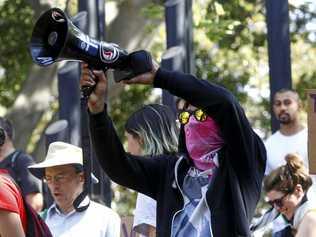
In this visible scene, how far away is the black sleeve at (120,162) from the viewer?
5270mm

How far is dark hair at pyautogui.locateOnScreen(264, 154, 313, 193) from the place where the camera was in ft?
23.0

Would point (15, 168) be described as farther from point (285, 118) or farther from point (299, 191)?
point (299, 191)

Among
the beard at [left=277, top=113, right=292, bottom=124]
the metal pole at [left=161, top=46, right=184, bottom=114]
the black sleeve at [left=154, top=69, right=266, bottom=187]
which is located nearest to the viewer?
the black sleeve at [left=154, top=69, right=266, bottom=187]

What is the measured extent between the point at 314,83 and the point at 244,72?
1.17 metres

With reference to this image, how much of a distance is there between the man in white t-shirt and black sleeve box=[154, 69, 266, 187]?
3.49m

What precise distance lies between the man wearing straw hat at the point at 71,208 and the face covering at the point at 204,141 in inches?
65.3

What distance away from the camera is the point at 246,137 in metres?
5.20

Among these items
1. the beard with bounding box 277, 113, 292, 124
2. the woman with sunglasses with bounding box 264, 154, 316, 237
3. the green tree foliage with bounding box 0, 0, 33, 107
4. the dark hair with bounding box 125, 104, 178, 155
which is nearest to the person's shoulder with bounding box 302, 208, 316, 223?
the woman with sunglasses with bounding box 264, 154, 316, 237

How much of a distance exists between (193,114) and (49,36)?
29.6 inches

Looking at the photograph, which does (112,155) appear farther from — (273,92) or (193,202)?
(273,92)

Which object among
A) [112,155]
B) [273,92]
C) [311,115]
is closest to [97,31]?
[273,92]

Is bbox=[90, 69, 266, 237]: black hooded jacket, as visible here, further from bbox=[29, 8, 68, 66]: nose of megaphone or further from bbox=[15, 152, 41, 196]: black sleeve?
bbox=[15, 152, 41, 196]: black sleeve

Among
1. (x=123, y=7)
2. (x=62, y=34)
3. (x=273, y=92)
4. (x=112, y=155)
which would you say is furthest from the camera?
(x=123, y=7)

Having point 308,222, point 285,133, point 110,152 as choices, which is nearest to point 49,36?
point 110,152
